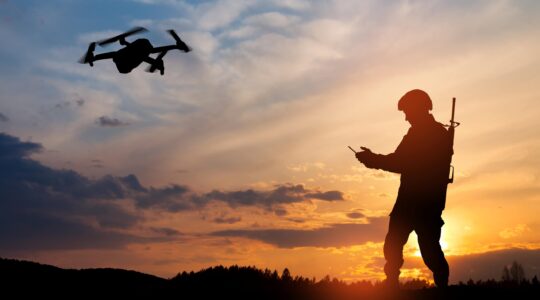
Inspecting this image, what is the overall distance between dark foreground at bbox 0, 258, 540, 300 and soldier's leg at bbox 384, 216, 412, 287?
328mm

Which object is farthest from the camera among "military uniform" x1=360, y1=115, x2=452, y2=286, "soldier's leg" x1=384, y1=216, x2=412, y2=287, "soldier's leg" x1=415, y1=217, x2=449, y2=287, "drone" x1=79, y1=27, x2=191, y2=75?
"drone" x1=79, y1=27, x2=191, y2=75

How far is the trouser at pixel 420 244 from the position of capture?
10805 mm

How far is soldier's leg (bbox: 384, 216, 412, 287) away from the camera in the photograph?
11156 millimetres

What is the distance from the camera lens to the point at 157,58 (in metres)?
23.7

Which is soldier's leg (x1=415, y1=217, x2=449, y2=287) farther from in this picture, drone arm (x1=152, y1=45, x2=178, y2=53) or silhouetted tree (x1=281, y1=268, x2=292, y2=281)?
drone arm (x1=152, y1=45, x2=178, y2=53)

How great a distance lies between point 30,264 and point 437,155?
11.9 metres

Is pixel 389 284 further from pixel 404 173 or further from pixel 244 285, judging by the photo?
pixel 244 285

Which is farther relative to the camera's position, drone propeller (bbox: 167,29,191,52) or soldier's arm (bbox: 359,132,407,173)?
drone propeller (bbox: 167,29,191,52)

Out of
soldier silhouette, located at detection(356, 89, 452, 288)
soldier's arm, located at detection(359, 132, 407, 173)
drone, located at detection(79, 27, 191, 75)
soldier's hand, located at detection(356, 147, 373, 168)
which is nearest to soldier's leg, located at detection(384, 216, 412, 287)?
soldier silhouette, located at detection(356, 89, 452, 288)

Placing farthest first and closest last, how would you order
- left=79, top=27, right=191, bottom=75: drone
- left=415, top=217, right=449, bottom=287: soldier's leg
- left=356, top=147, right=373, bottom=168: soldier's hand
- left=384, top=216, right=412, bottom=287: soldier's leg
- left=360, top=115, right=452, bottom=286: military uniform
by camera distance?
left=79, top=27, right=191, bottom=75: drone, left=356, top=147, right=373, bottom=168: soldier's hand, left=384, top=216, right=412, bottom=287: soldier's leg, left=360, top=115, right=452, bottom=286: military uniform, left=415, top=217, right=449, bottom=287: soldier's leg

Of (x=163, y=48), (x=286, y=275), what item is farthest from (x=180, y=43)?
(x=286, y=275)

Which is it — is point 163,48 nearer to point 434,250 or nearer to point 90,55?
point 90,55

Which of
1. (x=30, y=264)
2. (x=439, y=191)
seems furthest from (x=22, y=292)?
(x=439, y=191)

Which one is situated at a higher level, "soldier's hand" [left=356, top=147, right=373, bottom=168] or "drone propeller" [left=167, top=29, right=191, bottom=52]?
"drone propeller" [left=167, top=29, right=191, bottom=52]
